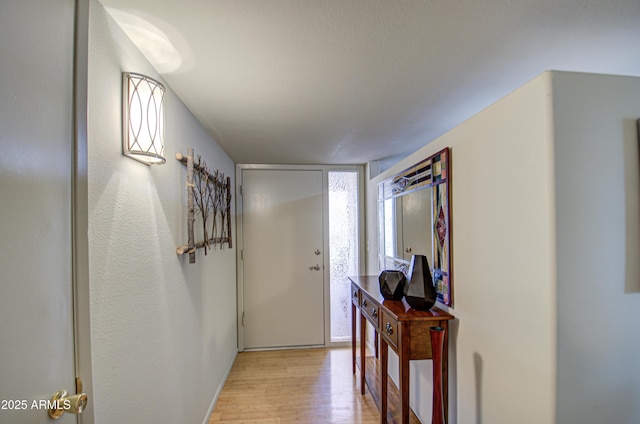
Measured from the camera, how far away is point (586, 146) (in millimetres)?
883

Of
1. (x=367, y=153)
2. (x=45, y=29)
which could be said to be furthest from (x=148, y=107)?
(x=367, y=153)

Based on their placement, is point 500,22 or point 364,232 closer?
point 500,22

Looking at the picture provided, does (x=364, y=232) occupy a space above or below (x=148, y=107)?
below

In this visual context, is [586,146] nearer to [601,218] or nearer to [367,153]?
[601,218]

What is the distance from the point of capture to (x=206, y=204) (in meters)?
1.98

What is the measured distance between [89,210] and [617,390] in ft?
5.71

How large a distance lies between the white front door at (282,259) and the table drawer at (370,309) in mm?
1174

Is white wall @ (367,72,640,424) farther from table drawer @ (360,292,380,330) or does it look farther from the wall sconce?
the wall sconce

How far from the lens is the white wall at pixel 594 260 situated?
0.87m

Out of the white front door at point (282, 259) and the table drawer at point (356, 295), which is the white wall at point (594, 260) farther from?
the white front door at point (282, 259)

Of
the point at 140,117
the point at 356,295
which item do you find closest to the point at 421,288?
the point at 356,295

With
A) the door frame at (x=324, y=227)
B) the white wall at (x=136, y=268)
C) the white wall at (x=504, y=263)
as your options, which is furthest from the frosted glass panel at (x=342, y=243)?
the white wall at (x=504, y=263)

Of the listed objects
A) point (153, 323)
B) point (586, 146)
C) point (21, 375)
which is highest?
point (586, 146)

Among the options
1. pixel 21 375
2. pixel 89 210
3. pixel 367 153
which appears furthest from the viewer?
pixel 367 153
